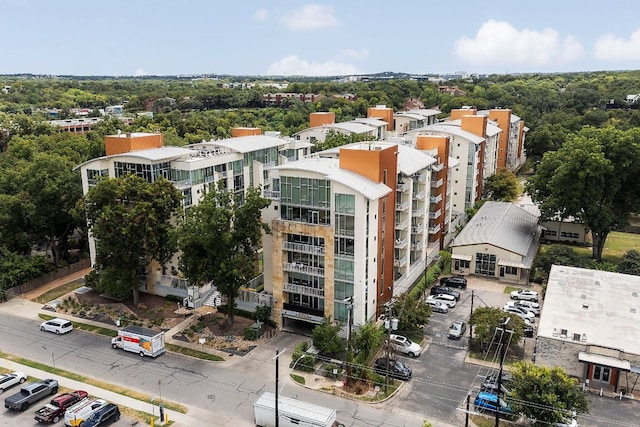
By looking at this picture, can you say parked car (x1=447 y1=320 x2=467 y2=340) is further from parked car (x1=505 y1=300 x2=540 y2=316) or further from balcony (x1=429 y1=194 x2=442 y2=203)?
balcony (x1=429 y1=194 x2=442 y2=203)

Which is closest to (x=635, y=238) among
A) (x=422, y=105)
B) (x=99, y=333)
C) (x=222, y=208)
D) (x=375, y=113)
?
(x=375, y=113)

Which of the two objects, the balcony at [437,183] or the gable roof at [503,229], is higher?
the balcony at [437,183]

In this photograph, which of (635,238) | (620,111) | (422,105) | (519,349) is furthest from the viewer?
(422,105)

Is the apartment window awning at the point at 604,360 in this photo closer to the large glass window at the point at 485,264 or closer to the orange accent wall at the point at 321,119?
the large glass window at the point at 485,264

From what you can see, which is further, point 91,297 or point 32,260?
point 32,260

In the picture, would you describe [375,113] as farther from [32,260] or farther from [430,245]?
[32,260]

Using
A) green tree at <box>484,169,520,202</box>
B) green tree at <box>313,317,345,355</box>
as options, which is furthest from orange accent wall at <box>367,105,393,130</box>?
green tree at <box>313,317,345,355</box>

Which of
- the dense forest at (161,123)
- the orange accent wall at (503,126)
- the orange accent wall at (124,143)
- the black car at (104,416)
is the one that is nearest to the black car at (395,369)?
the black car at (104,416)

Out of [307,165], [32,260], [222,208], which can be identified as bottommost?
[32,260]
